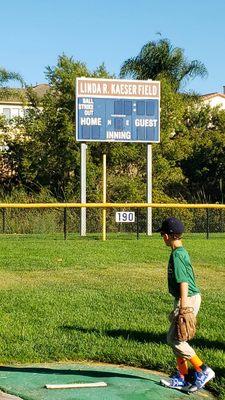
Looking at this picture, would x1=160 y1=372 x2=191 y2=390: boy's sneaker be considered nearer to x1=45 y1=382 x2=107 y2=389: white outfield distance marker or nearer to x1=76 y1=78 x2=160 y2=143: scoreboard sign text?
x1=45 y1=382 x2=107 y2=389: white outfield distance marker

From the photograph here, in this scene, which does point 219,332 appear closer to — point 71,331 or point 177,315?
point 71,331

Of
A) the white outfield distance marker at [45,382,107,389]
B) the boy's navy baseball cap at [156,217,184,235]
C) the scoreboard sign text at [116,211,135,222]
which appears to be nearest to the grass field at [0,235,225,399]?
the white outfield distance marker at [45,382,107,389]

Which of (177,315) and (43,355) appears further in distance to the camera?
(43,355)

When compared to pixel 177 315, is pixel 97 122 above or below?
above

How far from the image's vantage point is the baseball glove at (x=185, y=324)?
5.59 meters

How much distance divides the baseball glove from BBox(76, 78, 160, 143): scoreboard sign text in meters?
18.0

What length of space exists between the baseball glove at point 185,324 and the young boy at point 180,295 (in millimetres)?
49

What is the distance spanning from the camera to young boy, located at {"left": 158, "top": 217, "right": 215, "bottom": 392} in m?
5.64

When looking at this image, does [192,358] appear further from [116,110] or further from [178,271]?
[116,110]

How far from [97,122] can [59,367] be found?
17.5 metres

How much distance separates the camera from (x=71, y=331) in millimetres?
7816

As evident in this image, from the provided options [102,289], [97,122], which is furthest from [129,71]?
[102,289]

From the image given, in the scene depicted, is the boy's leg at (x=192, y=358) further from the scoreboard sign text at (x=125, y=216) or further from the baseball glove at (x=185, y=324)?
the scoreboard sign text at (x=125, y=216)

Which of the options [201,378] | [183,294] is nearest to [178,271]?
[183,294]
